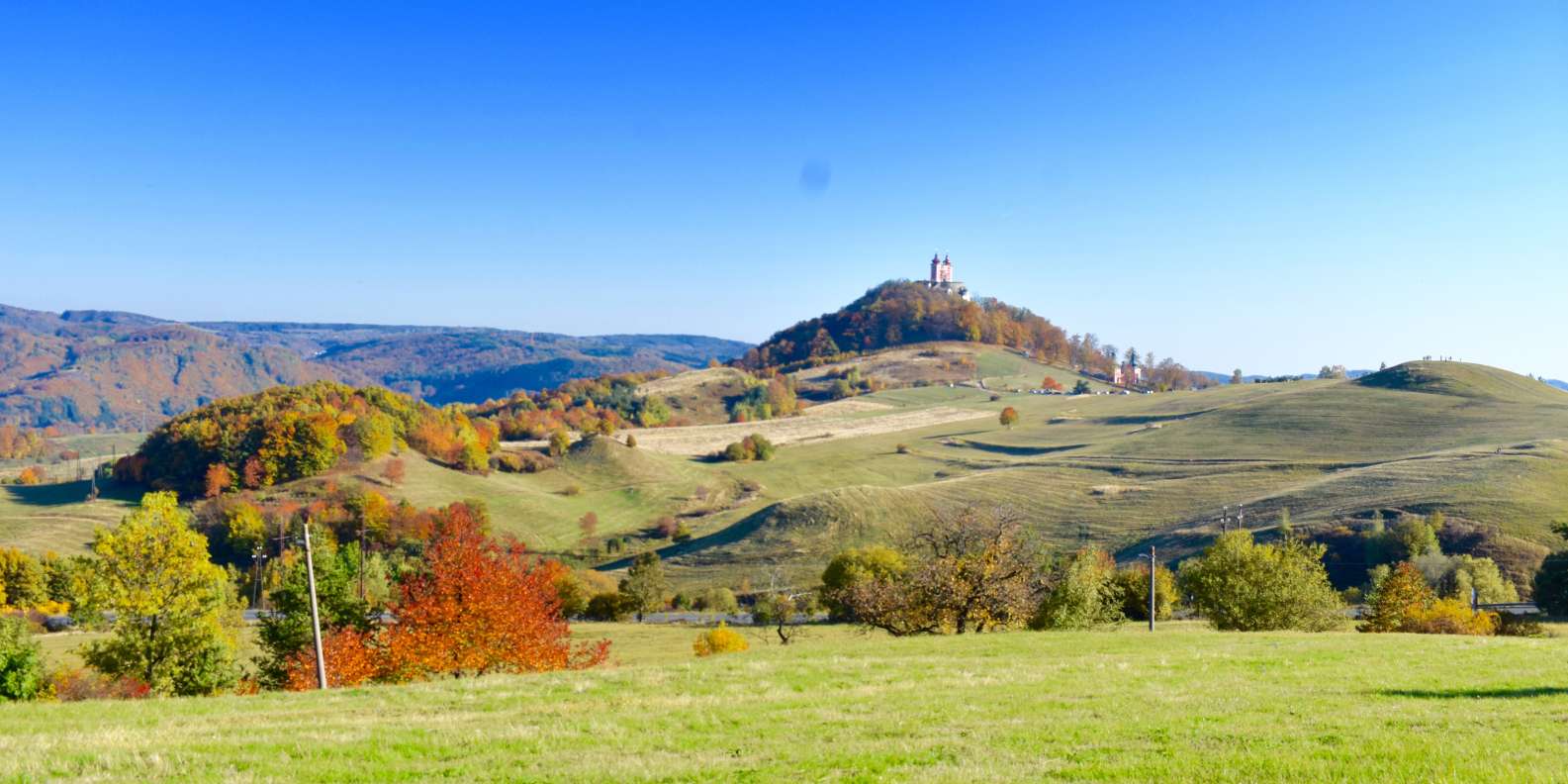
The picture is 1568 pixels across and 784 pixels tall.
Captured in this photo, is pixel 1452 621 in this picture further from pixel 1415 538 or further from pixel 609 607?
pixel 609 607

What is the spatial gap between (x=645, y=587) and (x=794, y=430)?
92.0 metres

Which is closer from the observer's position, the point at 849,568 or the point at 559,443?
the point at 849,568

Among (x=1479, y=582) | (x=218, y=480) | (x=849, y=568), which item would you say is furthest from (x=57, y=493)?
(x=1479, y=582)

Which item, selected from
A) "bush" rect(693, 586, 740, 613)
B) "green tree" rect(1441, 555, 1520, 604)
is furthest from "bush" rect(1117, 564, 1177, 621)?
"bush" rect(693, 586, 740, 613)

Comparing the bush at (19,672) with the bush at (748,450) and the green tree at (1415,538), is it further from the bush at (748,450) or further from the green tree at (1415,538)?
the bush at (748,450)

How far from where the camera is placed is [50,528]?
97312 mm

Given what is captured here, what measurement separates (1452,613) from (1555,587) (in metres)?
15.0

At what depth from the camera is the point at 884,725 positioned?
47.8 ft

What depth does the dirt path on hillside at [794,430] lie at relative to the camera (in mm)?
151750

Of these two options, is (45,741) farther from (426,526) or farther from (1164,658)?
(426,526)

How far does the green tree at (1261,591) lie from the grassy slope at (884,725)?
1803cm

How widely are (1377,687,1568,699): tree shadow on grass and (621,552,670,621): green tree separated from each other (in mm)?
60826

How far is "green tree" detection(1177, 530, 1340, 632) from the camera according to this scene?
4188 centimetres

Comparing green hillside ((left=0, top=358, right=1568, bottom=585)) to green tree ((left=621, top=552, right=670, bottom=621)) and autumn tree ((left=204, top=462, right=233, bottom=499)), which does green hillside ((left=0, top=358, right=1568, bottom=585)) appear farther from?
autumn tree ((left=204, top=462, right=233, bottom=499))
